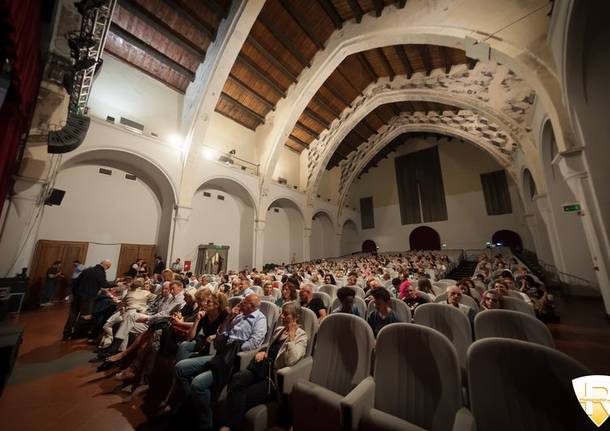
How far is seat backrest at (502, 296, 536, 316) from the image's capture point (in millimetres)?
2548

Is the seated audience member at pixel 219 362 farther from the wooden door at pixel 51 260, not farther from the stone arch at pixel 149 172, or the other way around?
the wooden door at pixel 51 260

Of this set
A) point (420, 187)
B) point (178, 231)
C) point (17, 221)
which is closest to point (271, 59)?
point (178, 231)

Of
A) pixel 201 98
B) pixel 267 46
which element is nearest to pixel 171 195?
pixel 201 98

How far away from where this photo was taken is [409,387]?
1454 mm

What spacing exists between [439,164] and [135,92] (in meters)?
18.9

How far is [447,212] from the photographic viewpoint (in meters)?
17.0

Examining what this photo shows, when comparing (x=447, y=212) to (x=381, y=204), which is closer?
(x=447, y=212)

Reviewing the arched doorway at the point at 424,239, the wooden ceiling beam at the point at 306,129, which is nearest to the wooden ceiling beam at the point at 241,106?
the wooden ceiling beam at the point at 306,129

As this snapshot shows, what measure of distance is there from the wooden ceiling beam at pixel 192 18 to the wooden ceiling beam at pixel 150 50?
5.16 feet

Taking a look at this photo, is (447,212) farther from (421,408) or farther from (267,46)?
(421,408)

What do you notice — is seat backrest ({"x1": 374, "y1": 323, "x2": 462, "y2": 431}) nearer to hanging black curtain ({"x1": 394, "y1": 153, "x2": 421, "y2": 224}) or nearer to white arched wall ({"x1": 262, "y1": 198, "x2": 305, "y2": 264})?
white arched wall ({"x1": 262, "y1": 198, "x2": 305, "y2": 264})

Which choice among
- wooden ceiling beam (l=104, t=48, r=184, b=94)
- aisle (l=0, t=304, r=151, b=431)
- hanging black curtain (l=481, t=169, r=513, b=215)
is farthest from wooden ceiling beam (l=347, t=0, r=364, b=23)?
hanging black curtain (l=481, t=169, r=513, b=215)

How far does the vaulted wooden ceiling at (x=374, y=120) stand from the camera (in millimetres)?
12845

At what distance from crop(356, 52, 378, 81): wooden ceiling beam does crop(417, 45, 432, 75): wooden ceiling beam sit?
2271mm
